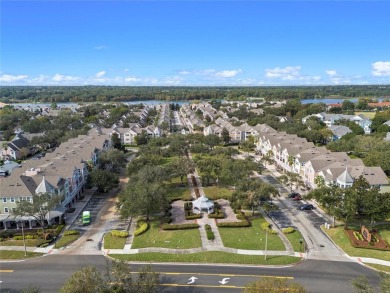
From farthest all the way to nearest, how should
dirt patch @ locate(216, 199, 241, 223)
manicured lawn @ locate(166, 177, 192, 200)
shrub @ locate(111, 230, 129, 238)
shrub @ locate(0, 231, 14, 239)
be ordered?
manicured lawn @ locate(166, 177, 192, 200)
dirt patch @ locate(216, 199, 241, 223)
shrub @ locate(0, 231, 14, 239)
shrub @ locate(111, 230, 129, 238)

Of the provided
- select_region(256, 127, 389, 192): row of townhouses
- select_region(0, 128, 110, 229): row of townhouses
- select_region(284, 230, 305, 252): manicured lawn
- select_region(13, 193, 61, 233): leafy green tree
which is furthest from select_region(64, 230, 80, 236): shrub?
select_region(256, 127, 389, 192): row of townhouses

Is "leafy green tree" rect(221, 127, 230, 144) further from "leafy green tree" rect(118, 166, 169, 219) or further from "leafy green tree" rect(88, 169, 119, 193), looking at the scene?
"leafy green tree" rect(118, 166, 169, 219)

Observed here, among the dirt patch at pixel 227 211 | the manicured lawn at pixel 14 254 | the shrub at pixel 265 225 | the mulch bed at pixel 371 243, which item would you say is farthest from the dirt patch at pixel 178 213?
the mulch bed at pixel 371 243

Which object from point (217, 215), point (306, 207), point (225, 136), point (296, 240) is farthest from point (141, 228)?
point (225, 136)

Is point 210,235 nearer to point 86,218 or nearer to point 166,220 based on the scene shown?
point 166,220

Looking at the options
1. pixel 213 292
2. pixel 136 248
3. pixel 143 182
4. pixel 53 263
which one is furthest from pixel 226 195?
pixel 53 263

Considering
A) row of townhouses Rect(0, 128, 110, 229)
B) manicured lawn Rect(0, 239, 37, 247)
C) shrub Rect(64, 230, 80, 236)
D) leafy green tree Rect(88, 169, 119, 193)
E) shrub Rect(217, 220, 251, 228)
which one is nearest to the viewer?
manicured lawn Rect(0, 239, 37, 247)

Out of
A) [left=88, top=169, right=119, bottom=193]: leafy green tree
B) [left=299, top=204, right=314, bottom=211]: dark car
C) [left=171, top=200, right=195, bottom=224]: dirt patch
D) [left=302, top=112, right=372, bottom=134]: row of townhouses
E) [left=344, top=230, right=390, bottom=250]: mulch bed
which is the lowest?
[left=344, top=230, right=390, bottom=250]: mulch bed
